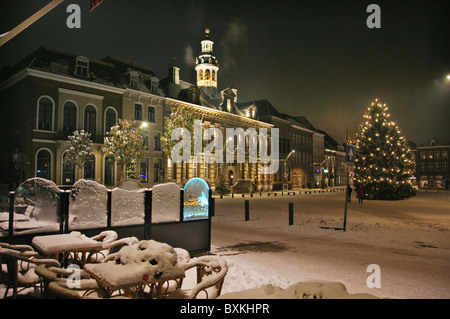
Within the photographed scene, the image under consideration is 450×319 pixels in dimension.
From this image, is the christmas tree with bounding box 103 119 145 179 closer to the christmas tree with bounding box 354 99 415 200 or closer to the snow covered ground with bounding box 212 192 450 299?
the snow covered ground with bounding box 212 192 450 299

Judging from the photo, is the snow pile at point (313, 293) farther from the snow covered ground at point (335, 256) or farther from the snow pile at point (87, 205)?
the snow pile at point (87, 205)

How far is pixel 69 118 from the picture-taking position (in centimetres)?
2652

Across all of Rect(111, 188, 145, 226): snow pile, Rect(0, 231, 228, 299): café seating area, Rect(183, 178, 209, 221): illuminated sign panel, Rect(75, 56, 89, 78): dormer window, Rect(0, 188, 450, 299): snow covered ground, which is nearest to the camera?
Rect(0, 231, 228, 299): café seating area

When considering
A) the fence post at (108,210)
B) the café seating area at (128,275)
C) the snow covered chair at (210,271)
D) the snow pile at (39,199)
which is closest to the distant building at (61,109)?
the snow pile at (39,199)

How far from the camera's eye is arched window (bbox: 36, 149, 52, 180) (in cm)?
2414

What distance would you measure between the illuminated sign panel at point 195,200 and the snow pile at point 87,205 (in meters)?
1.86

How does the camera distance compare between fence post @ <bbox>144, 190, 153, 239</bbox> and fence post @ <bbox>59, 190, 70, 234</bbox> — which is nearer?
fence post @ <bbox>59, 190, 70, 234</bbox>

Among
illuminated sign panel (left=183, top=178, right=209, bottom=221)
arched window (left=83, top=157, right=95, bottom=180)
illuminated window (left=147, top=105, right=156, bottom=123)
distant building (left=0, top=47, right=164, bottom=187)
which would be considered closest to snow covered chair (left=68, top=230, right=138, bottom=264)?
illuminated sign panel (left=183, top=178, right=209, bottom=221)

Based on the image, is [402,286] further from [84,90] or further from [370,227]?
[84,90]

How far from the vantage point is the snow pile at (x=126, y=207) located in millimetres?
6195

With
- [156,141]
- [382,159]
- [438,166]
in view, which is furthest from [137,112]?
[438,166]

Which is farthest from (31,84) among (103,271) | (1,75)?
(103,271)

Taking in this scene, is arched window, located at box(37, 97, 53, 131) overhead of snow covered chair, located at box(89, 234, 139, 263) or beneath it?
overhead

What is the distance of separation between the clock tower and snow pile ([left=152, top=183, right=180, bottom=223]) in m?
40.3
